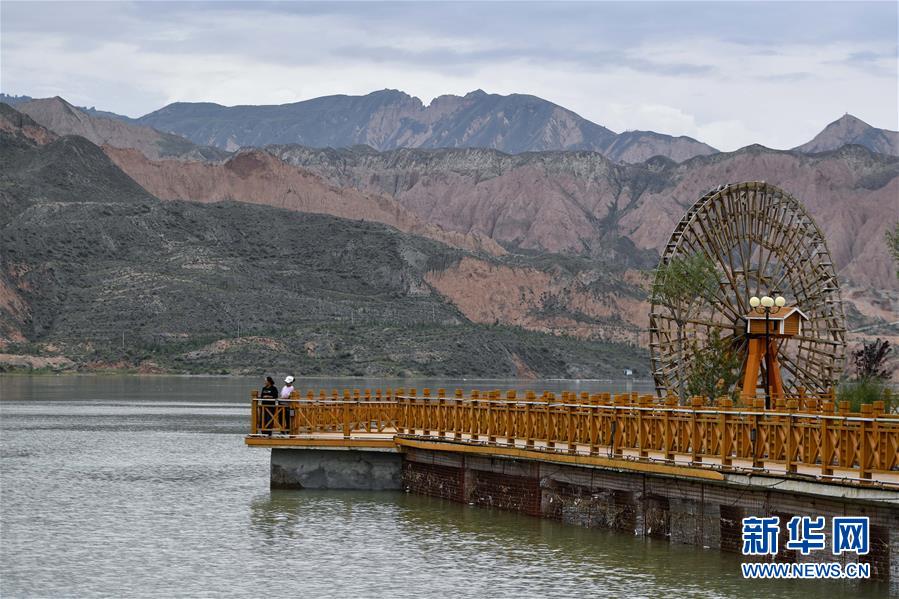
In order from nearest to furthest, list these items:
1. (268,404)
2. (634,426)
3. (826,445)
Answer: (826,445), (634,426), (268,404)

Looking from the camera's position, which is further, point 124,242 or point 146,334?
point 124,242

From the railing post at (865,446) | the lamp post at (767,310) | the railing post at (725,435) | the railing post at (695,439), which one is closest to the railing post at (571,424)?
the railing post at (695,439)

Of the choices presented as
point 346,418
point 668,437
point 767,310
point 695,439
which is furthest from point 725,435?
point 767,310

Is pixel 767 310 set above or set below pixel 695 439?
above

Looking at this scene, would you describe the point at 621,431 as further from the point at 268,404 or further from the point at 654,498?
the point at 268,404

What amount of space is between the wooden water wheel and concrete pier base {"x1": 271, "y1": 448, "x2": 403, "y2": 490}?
1452cm

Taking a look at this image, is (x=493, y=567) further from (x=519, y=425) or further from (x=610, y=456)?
(x=519, y=425)

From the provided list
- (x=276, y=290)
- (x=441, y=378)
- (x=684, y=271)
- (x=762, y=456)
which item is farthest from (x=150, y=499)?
(x=276, y=290)

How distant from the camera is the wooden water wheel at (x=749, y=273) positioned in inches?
1986

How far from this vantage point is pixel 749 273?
52.7m

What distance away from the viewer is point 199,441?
6172cm

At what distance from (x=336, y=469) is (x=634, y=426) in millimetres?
10224

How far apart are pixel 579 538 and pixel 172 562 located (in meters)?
7.71

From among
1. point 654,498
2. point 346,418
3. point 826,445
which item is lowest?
point 654,498
